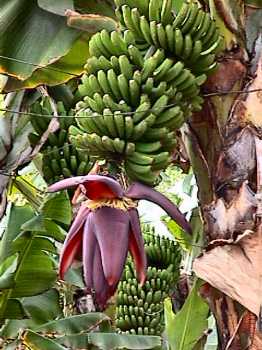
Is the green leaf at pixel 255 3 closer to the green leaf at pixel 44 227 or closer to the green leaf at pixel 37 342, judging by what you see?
the green leaf at pixel 44 227

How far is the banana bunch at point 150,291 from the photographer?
1.60 meters

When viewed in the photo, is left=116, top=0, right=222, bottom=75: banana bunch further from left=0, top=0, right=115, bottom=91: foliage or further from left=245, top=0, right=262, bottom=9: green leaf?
left=0, top=0, right=115, bottom=91: foliage

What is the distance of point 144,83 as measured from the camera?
30.1 inches

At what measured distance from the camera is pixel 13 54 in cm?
112

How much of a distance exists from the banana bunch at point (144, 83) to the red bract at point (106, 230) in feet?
0.13

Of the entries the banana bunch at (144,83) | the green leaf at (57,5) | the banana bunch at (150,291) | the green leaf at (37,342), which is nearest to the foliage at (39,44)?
the green leaf at (57,5)

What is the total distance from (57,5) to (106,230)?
20.2 inches

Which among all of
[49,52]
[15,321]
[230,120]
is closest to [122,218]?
[230,120]

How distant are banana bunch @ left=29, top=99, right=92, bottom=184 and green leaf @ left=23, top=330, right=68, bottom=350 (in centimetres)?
29

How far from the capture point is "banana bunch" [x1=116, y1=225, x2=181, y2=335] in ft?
5.26

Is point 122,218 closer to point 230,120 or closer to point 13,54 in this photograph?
point 230,120

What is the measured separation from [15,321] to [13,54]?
0.46 m

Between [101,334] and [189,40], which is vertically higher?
[189,40]

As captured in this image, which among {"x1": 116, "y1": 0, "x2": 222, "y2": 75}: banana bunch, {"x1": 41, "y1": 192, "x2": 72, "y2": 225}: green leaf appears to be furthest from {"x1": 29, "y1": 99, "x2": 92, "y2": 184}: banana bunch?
{"x1": 116, "y1": 0, "x2": 222, "y2": 75}: banana bunch
